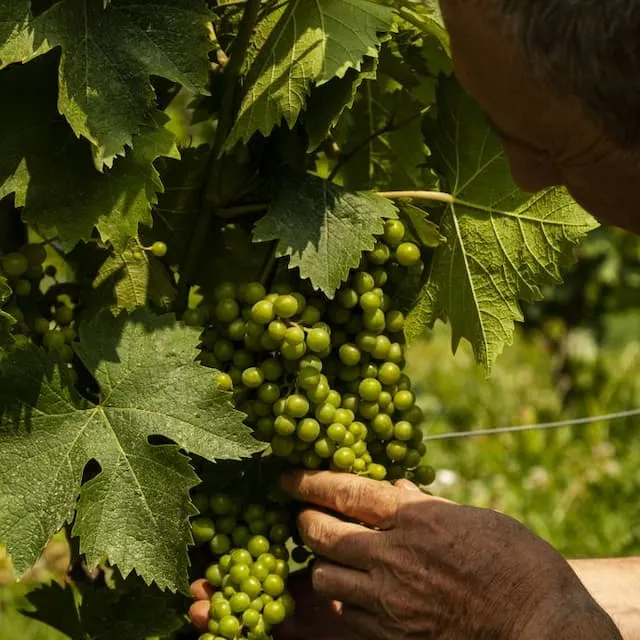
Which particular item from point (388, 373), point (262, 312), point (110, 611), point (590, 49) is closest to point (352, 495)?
point (388, 373)

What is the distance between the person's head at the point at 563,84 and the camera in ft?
3.21

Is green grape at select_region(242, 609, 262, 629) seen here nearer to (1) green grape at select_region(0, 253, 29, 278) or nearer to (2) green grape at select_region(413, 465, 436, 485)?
(2) green grape at select_region(413, 465, 436, 485)

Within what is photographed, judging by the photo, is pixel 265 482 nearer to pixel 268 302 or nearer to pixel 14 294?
pixel 268 302

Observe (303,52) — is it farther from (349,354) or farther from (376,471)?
(376,471)

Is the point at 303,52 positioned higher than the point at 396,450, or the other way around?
the point at 303,52

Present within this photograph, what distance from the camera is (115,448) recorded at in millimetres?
1234

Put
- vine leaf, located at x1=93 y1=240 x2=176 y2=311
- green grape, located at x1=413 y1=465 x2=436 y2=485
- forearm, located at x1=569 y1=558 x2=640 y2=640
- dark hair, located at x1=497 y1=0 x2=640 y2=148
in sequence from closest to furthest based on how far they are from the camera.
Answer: dark hair, located at x1=497 y1=0 x2=640 y2=148 → vine leaf, located at x1=93 y1=240 x2=176 y2=311 → green grape, located at x1=413 y1=465 x2=436 y2=485 → forearm, located at x1=569 y1=558 x2=640 y2=640

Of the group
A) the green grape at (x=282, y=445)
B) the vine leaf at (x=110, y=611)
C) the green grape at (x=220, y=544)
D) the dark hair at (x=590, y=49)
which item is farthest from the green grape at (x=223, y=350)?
the dark hair at (x=590, y=49)

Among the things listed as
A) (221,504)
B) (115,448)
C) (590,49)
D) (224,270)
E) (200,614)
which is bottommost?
(200,614)

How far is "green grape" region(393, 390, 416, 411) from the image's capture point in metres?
1.35

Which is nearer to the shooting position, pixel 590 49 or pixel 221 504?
pixel 590 49

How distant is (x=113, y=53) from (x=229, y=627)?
65cm

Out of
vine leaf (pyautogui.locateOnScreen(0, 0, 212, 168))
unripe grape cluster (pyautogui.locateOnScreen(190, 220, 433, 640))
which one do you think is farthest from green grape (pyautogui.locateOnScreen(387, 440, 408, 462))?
vine leaf (pyautogui.locateOnScreen(0, 0, 212, 168))

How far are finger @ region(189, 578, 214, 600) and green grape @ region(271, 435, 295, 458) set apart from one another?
0.62ft
